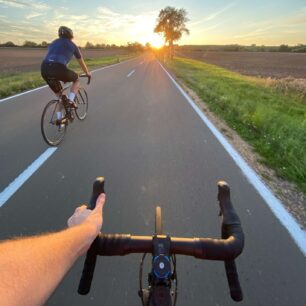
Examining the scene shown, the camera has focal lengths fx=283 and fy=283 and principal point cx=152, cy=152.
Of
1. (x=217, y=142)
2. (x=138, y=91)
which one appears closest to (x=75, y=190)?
(x=217, y=142)

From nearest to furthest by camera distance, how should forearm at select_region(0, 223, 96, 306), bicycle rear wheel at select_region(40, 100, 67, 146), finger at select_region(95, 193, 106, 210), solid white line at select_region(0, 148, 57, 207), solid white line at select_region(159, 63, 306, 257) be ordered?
1. forearm at select_region(0, 223, 96, 306)
2. finger at select_region(95, 193, 106, 210)
3. solid white line at select_region(159, 63, 306, 257)
4. solid white line at select_region(0, 148, 57, 207)
5. bicycle rear wheel at select_region(40, 100, 67, 146)

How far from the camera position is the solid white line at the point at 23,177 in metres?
4.00

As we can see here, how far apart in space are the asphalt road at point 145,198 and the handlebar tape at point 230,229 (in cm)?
129

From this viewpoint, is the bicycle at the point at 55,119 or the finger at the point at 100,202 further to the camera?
the bicycle at the point at 55,119

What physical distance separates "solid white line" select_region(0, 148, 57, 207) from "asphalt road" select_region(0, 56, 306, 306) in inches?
3.1

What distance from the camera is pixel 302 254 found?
3.00 metres

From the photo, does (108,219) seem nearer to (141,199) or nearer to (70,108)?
A: (141,199)

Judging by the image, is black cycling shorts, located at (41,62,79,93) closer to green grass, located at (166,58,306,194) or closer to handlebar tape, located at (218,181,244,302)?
green grass, located at (166,58,306,194)

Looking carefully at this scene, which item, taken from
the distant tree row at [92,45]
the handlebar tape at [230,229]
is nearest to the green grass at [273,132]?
the handlebar tape at [230,229]

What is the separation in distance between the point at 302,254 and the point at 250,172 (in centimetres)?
204

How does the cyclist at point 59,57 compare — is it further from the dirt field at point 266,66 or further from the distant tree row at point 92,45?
the distant tree row at point 92,45

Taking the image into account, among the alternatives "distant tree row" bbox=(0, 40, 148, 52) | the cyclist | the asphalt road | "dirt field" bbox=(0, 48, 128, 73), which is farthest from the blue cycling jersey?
"distant tree row" bbox=(0, 40, 148, 52)

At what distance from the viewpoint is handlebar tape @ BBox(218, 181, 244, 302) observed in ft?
4.07

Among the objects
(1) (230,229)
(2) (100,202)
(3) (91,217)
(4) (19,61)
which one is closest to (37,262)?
(3) (91,217)
